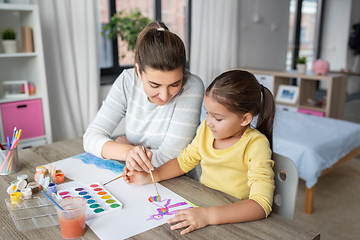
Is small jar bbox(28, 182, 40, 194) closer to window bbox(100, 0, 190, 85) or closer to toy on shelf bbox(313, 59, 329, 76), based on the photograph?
window bbox(100, 0, 190, 85)

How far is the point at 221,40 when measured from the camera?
366 cm

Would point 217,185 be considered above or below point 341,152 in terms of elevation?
above

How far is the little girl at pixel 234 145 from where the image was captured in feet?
2.81

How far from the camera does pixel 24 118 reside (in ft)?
6.89

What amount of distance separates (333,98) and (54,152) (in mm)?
2846

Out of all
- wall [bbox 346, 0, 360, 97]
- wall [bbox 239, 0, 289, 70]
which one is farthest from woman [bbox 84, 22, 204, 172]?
wall [bbox 346, 0, 360, 97]

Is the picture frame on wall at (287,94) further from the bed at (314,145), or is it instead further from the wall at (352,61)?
the wall at (352,61)

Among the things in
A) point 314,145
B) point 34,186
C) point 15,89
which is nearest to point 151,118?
point 34,186

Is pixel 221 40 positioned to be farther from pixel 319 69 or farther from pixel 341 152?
pixel 341 152

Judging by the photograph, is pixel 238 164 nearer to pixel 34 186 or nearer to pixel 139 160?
pixel 139 160

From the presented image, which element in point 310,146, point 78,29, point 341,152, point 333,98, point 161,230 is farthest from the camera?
point 333,98

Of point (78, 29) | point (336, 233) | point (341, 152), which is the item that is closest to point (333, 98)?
point (341, 152)

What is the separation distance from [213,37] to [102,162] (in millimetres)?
2752

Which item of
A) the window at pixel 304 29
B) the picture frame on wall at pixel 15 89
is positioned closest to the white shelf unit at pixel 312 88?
the window at pixel 304 29
